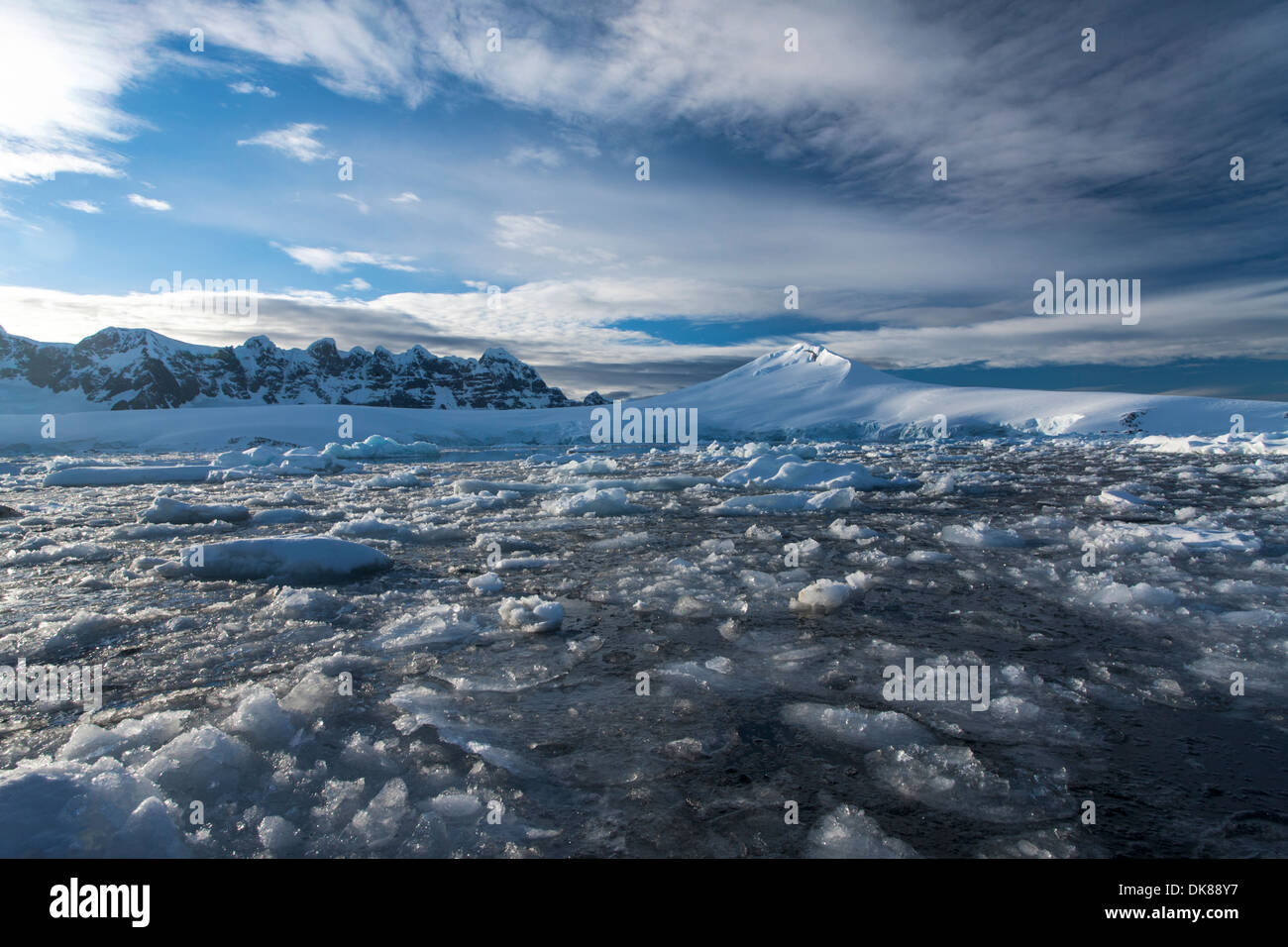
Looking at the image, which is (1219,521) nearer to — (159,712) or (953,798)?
(953,798)

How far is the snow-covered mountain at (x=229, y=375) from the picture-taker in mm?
131625

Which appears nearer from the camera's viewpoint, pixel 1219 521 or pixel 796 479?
pixel 1219 521

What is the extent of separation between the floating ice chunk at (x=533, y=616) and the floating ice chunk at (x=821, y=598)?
197 cm

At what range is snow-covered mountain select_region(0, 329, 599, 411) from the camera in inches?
5182

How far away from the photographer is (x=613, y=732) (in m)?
3.32

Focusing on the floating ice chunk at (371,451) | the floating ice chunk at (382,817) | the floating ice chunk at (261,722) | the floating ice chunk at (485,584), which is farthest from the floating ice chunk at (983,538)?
the floating ice chunk at (371,451)

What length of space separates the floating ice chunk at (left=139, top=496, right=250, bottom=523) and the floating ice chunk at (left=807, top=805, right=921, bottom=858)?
10300 mm

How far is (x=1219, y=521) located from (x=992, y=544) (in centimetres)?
428

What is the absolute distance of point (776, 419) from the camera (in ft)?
206

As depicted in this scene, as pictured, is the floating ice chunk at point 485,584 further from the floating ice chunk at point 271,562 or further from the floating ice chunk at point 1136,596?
the floating ice chunk at point 1136,596

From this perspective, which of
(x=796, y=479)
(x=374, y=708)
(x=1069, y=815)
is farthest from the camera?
(x=796, y=479)
